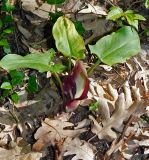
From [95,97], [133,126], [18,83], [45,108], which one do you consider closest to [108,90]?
[95,97]

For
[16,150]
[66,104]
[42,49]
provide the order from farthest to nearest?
[42,49] < [66,104] < [16,150]

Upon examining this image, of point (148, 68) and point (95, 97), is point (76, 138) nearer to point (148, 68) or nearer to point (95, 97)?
point (95, 97)

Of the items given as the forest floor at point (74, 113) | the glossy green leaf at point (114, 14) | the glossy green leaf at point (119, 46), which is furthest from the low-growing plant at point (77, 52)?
the glossy green leaf at point (114, 14)

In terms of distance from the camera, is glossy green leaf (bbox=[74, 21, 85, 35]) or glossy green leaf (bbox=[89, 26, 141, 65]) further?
glossy green leaf (bbox=[74, 21, 85, 35])

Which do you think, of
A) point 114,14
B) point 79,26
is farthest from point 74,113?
point 114,14

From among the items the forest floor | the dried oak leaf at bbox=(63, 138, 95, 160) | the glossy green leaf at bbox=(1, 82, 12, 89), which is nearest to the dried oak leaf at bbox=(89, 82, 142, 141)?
the forest floor

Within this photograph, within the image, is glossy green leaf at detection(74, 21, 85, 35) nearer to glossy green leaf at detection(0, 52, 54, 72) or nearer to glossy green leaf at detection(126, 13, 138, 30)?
glossy green leaf at detection(126, 13, 138, 30)
